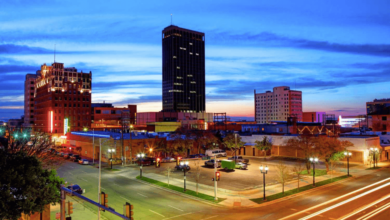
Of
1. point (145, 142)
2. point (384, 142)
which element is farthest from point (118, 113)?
point (384, 142)

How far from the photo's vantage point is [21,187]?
50.9ft

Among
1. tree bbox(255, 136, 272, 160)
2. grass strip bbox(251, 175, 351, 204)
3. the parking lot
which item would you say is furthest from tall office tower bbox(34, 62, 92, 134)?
grass strip bbox(251, 175, 351, 204)

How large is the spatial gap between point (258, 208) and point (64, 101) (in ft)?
404

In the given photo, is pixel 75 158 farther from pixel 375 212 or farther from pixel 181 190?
pixel 375 212

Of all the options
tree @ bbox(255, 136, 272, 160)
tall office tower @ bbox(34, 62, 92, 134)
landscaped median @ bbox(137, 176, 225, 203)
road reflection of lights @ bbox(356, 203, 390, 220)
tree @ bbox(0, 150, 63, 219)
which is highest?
tall office tower @ bbox(34, 62, 92, 134)

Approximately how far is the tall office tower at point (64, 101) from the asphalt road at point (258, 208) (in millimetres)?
95950

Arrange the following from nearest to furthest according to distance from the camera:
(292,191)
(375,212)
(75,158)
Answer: (375,212), (292,191), (75,158)

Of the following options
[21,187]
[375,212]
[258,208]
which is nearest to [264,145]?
[258,208]

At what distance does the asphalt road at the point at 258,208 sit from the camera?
Answer: 26250mm

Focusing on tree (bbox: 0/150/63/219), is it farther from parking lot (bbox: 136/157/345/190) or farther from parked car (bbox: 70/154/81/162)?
parked car (bbox: 70/154/81/162)

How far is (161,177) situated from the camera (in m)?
46.1

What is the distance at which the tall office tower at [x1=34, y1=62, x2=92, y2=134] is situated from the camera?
127062mm

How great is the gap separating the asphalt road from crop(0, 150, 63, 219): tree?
11.4m

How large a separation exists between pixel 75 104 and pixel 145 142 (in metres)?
78.4
